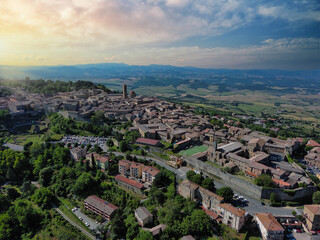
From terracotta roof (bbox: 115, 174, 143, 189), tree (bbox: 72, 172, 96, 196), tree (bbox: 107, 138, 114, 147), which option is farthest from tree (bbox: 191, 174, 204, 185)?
tree (bbox: 107, 138, 114, 147)

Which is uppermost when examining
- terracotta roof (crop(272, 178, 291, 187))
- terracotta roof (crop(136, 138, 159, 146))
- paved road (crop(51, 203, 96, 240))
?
terracotta roof (crop(136, 138, 159, 146))

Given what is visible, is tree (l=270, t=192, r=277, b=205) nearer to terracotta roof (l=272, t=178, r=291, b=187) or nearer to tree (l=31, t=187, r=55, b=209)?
terracotta roof (l=272, t=178, r=291, b=187)

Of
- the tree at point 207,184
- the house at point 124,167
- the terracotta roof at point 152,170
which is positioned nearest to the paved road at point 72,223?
the house at point 124,167

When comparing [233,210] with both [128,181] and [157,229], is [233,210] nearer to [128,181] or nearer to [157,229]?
[157,229]

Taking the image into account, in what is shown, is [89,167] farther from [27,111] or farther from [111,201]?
[27,111]

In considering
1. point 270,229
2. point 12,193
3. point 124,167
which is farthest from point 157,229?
point 12,193

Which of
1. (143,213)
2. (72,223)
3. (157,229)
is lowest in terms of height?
(72,223)

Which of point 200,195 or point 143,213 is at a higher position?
point 200,195

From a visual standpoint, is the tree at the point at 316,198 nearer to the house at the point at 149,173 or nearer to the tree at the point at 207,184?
the tree at the point at 207,184
